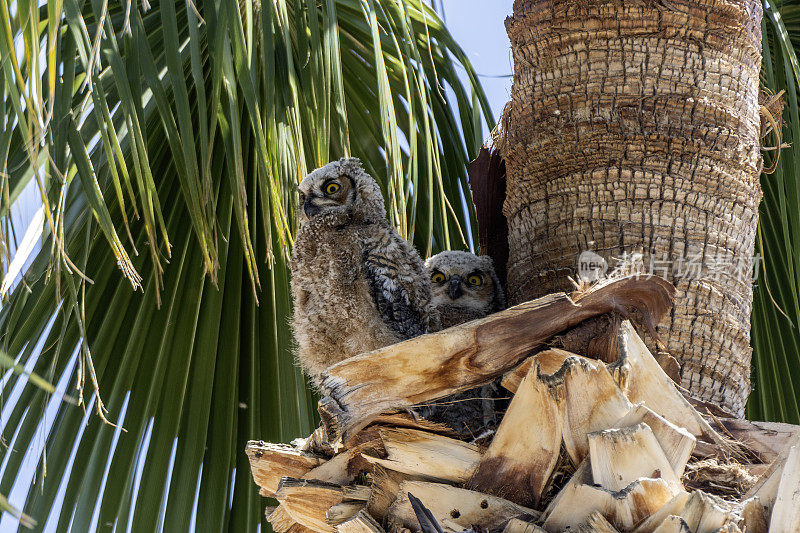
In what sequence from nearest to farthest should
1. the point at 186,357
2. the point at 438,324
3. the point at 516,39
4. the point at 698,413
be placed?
1. the point at 698,413
2. the point at 516,39
3. the point at 438,324
4. the point at 186,357

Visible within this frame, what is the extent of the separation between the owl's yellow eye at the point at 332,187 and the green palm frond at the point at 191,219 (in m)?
0.19

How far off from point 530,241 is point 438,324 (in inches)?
19.8

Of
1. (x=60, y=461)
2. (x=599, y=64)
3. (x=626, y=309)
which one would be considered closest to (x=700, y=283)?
(x=626, y=309)

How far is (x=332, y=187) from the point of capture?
9.40ft

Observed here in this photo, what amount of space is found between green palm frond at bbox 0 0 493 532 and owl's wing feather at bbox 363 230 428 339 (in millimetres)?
176

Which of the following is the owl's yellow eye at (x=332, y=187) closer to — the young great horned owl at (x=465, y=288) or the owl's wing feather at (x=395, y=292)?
the owl's wing feather at (x=395, y=292)

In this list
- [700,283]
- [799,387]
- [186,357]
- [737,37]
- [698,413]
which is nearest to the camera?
[698,413]

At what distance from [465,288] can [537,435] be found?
1.19 metres

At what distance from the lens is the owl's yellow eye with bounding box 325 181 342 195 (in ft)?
9.38

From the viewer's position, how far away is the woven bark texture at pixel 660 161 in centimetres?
222

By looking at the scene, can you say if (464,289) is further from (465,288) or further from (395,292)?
(395,292)

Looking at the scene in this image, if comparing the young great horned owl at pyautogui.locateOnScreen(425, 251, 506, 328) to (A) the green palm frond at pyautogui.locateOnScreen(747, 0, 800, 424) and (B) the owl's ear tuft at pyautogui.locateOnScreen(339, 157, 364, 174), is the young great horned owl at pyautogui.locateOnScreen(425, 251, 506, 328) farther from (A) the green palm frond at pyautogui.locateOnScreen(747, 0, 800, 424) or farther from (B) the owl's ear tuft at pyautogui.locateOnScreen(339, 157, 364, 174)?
(A) the green palm frond at pyautogui.locateOnScreen(747, 0, 800, 424)

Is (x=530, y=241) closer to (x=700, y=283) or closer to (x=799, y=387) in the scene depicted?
(x=700, y=283)

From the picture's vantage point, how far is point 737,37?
239 centimetres
